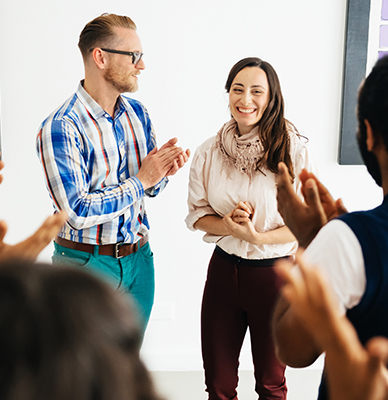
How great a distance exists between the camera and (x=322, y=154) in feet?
8.76

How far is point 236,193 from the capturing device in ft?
6.15

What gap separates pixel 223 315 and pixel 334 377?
1283 millimetres

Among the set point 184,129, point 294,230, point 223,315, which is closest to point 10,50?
point 184,129

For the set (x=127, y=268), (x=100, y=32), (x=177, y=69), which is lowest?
(x=127, y=268)

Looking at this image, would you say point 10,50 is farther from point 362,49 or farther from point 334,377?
point 334,377

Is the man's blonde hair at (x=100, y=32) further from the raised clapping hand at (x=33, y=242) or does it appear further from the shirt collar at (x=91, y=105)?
the raised clapping hand at (x=33, y=242)

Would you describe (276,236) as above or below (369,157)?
below

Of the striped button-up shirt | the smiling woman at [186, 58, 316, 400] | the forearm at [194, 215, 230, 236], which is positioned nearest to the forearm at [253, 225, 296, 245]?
the smiling woman at [186, 58, 316, 400]

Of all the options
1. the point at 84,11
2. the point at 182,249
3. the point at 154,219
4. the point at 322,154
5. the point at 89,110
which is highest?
the point at 84,11

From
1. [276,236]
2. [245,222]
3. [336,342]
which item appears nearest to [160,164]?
[245,222]

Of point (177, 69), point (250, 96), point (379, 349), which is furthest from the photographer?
point (177, 69)

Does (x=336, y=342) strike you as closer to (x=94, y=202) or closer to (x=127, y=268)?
(x=94, y=202)

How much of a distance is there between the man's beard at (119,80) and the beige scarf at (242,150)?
43 centimetres

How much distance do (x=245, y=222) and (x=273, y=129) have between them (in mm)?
412
